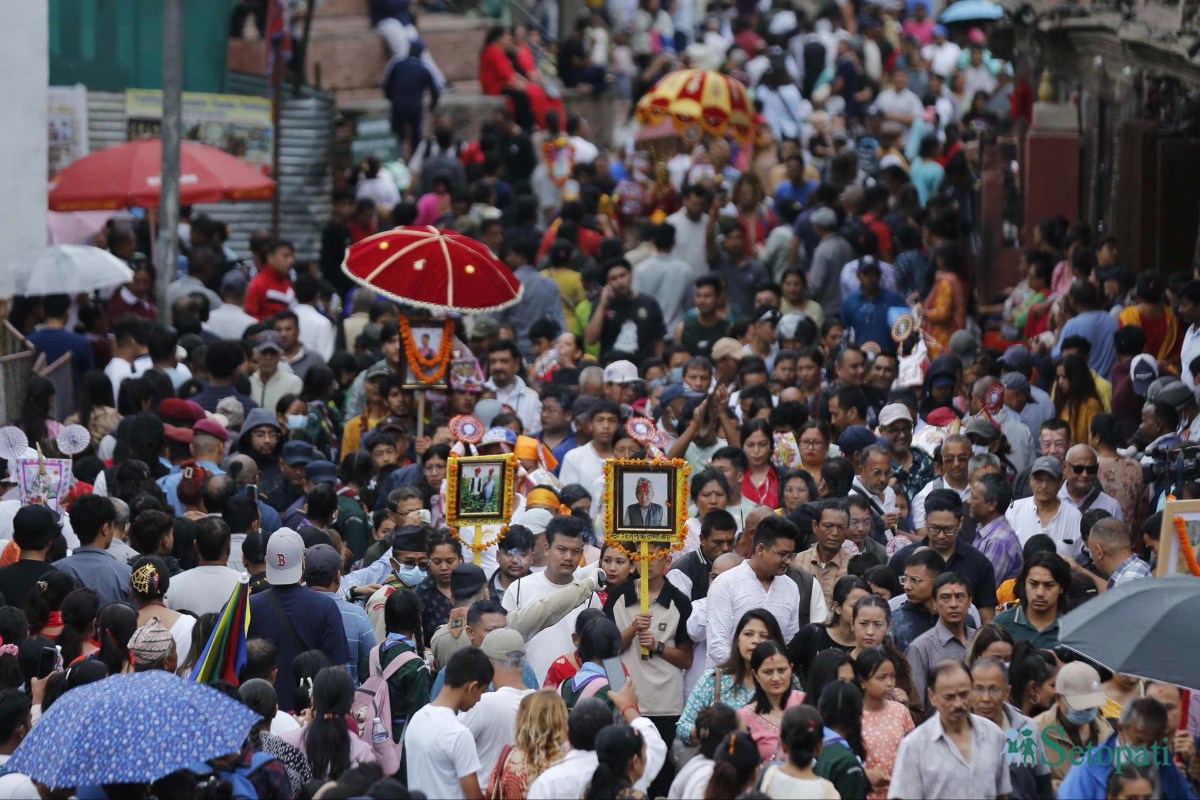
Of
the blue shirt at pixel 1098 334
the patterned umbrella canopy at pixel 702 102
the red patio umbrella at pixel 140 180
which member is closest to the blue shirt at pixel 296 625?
the blue shirt at pixel 1098 334

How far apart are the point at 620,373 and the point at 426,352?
4.25ft

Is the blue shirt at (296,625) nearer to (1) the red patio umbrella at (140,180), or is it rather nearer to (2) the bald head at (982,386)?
(2) the bald head at (982,386)

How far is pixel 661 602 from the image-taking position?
10141 millimetres

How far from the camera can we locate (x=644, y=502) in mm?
10359

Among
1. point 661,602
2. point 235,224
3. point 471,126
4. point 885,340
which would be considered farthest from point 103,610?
point 471,126

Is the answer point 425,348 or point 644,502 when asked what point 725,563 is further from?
point 425,348

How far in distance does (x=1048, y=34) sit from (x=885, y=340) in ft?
23.1

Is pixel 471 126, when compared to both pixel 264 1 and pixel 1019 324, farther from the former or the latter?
pixel 1019 324

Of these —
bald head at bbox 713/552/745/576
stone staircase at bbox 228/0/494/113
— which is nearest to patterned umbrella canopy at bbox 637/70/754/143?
stone staircase at bbox 228/0/494/113

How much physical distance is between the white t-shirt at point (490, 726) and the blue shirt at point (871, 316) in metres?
8.06

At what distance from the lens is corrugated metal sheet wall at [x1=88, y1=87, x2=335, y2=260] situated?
23047 mm

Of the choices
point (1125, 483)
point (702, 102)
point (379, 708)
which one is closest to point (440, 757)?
point (379, 708)

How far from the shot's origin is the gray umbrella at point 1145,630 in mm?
7961

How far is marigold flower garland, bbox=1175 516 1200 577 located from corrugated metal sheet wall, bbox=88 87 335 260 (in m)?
15.0
